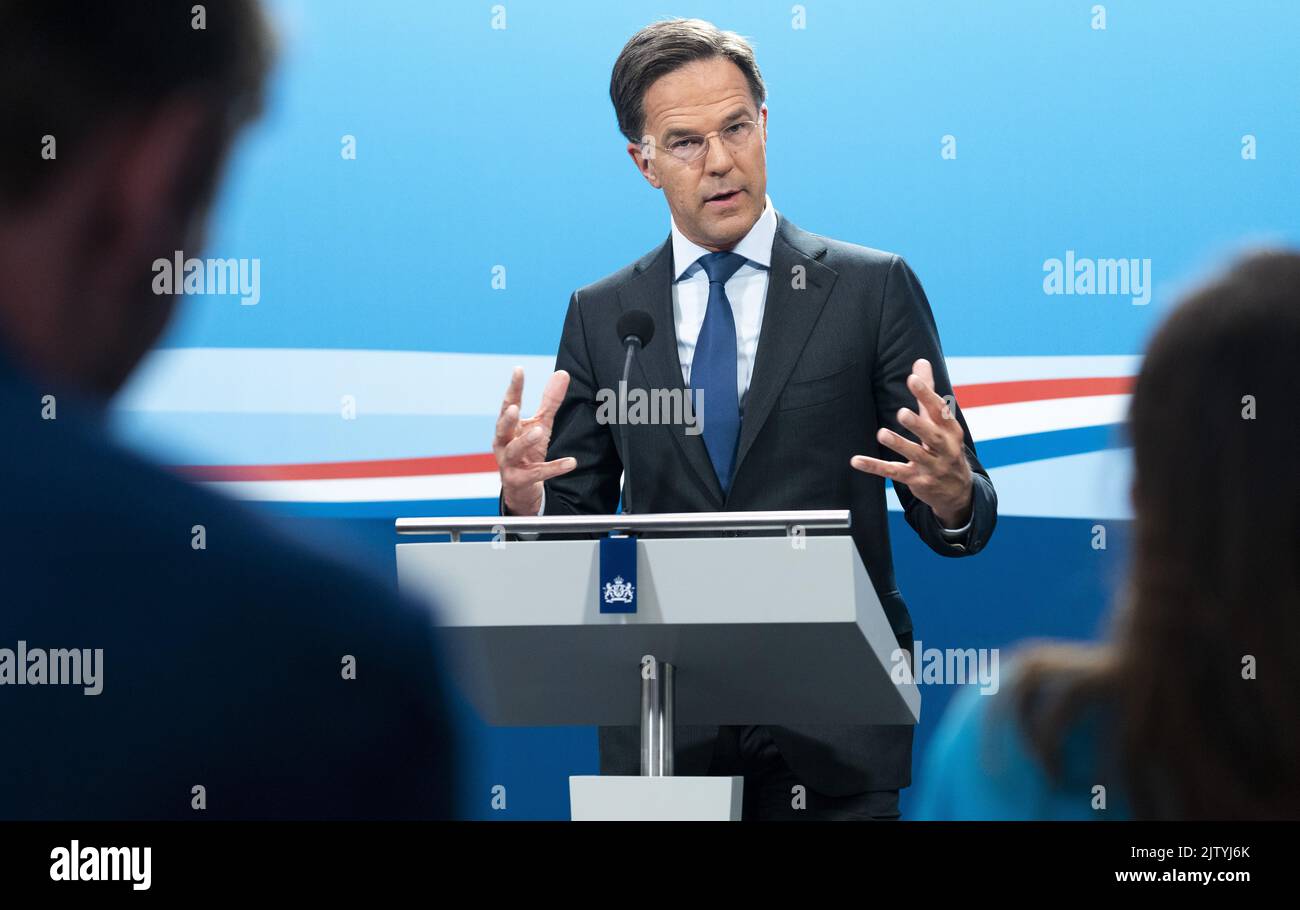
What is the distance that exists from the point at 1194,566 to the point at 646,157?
76.7 inches

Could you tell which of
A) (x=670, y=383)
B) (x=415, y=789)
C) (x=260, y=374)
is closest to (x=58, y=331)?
(x=415, y=789)

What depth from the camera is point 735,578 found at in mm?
1965

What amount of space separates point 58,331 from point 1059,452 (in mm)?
3016

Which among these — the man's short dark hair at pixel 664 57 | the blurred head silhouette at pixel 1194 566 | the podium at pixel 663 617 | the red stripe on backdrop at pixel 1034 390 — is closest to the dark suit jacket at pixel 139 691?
the podium at pixel 663 617

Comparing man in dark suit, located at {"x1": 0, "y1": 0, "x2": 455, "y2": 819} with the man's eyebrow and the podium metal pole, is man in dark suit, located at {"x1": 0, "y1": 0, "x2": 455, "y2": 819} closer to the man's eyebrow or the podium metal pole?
the podium metal pole

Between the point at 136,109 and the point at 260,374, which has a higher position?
the point at 260,374

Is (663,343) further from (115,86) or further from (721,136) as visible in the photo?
(115,86)

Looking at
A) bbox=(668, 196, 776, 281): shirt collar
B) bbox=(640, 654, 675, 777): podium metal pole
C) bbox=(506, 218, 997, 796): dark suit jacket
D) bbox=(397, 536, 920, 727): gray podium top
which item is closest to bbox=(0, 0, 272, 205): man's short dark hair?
bbox=(397, 536, 920, 727): gray podium top

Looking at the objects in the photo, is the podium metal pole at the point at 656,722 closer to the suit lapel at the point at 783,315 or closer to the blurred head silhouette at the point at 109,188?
the suit lapel at the point at 783,315

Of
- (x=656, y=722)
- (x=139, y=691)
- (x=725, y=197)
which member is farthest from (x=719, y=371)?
(x=139, y=691)

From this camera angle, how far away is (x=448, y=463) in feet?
12.1

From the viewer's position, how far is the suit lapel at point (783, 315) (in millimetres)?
2965

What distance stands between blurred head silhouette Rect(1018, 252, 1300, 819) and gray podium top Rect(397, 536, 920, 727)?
0.28 m
